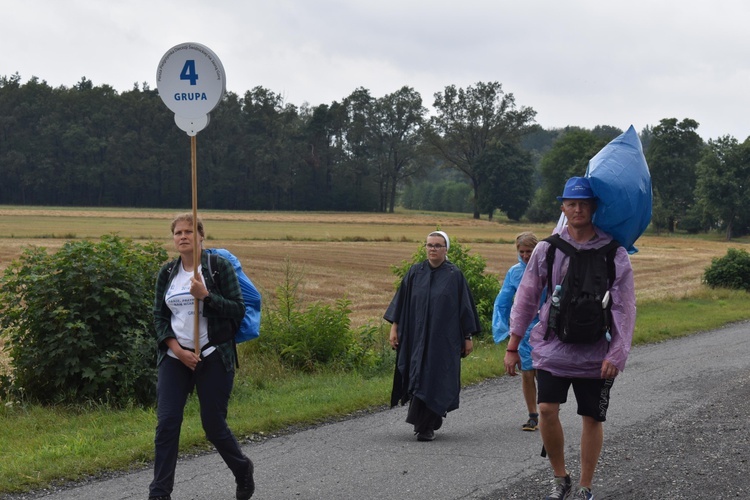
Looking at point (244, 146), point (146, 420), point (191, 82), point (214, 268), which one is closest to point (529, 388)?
point (146, 420)

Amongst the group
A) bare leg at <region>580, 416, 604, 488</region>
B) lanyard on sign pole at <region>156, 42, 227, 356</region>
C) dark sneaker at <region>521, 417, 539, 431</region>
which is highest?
lanyard on sign pole at <region>156, 42, 227, 356</region>

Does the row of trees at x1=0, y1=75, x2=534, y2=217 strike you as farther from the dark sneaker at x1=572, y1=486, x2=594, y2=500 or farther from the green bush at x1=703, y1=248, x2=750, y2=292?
the dark sneaker at x1=572, y1=486, x2=594, y2=500

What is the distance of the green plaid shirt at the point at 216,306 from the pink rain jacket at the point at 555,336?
172 centimetres

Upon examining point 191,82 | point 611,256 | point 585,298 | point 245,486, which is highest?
point 191,82

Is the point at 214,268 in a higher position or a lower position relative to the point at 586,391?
higher

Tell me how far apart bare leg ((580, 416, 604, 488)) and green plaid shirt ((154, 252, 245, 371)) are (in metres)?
2.20

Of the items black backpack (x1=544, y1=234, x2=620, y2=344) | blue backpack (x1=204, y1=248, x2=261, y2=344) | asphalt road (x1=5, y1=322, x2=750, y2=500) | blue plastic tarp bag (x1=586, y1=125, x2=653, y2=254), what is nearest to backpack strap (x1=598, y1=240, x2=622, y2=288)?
black backpack (x1=544, y1=234, x2=620, y2=344)

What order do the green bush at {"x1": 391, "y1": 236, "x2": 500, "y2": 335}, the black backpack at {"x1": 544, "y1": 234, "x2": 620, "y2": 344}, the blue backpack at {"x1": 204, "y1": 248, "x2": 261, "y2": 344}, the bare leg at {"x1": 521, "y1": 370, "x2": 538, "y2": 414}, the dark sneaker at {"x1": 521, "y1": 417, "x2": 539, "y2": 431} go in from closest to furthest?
the black backpack at {"x1": 544, "y1": 234, "x2": 620, "y2": 344}
the blue backpack at {"x1": 204, "y1": 248, "x2": 261, "y2": 344}
the dark sneaker at {"x1": 521, "y1": 417, "x2": 539, "y2": 431}
the bare leg at {"x1": 521, "y1": 370, "x2": 538, "y2": 414}
the green bush at {"x1": 391, "y1": 236, "x2": 500, "y2": 335}

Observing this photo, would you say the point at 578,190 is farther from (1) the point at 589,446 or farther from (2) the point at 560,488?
(2) the point at 560,488

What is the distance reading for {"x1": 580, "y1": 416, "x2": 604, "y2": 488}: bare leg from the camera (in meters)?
5.46

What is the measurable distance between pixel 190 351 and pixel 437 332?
2.99 metres

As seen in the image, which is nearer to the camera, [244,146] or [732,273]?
[732,273]

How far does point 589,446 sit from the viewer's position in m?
5.49

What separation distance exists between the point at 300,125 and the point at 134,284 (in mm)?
111732
